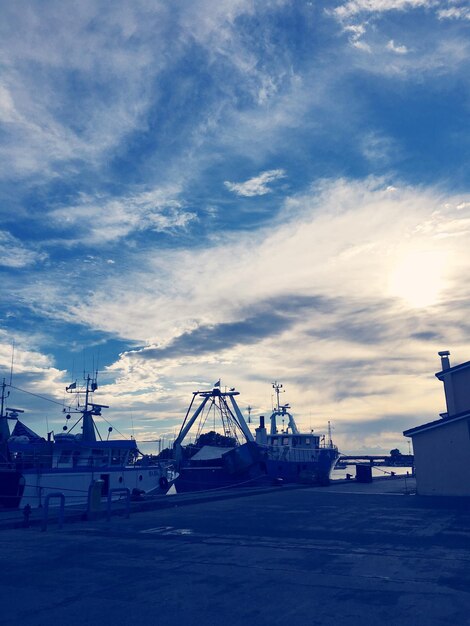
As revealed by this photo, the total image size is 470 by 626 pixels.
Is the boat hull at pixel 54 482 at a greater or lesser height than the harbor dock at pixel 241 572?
greater

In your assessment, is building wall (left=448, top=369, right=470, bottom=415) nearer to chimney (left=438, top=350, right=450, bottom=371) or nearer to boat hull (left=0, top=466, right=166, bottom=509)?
chimney (left=438, top=350, right=450, bottom=371)

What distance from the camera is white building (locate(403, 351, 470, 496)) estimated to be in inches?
961

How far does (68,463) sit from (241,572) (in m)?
30.2

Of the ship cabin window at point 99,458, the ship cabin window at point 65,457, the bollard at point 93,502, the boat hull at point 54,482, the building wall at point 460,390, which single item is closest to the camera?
the bollard at point 93,502

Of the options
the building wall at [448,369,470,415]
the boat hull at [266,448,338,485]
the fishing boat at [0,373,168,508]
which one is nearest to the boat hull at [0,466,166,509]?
the fishing boat at [0,373,168,508]

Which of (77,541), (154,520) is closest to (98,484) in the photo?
(154,520)

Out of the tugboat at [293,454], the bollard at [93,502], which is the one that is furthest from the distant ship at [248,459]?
the bollard at [93,502]

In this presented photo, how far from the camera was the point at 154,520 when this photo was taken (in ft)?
55.7

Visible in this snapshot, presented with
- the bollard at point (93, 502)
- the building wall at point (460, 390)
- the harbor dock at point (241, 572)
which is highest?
the building wall at point (460, 390)

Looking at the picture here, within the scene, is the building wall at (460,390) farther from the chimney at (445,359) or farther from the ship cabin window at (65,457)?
the ship cabin window at (65,457)

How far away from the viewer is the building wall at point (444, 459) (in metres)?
24.4

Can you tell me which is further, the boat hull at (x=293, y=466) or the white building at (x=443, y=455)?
the boat hull at (x=293, y=466)

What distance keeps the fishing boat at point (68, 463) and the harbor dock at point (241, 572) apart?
16.3 metres

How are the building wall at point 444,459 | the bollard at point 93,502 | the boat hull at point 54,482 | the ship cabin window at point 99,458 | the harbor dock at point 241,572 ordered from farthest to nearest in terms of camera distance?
the ship cabin window at point 99,458
the boat hull at point 54,482
the building wall at point 444,459
the bollard at point 93,502
the harbor dock at point 241,572
